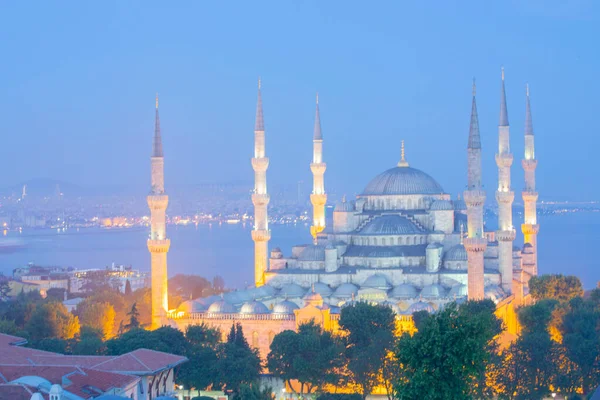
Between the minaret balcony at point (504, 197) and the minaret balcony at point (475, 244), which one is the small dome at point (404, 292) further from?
the minaret balcony at point (504, 197)

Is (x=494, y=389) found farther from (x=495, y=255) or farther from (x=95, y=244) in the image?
(x=95, y=244)

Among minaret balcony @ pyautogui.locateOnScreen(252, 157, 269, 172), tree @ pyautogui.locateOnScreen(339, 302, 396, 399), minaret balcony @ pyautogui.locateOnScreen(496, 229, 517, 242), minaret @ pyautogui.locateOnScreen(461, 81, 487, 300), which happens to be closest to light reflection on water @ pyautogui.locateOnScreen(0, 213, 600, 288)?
Result: minaret balcony @ pyautogui.locateOnScreen(252, 157, 269, 172)

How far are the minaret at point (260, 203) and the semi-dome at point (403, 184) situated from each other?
12.7ft

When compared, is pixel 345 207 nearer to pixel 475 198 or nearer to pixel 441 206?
pixel 441 206

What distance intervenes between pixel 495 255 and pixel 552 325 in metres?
4.06

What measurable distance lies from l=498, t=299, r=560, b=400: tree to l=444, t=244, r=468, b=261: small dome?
6296 mm

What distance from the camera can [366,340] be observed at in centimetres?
2634

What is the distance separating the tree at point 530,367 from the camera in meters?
23.4

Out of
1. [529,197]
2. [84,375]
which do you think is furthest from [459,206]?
[84,375]

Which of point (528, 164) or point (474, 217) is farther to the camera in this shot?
point (528, 164)

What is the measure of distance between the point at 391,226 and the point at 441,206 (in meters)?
1.92

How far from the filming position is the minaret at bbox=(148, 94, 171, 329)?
31.0 metres

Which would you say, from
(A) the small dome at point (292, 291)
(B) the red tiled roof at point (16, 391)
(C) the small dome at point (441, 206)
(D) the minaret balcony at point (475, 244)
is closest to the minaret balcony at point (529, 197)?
(C) the small dome at point (441, 206)

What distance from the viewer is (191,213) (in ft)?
636
